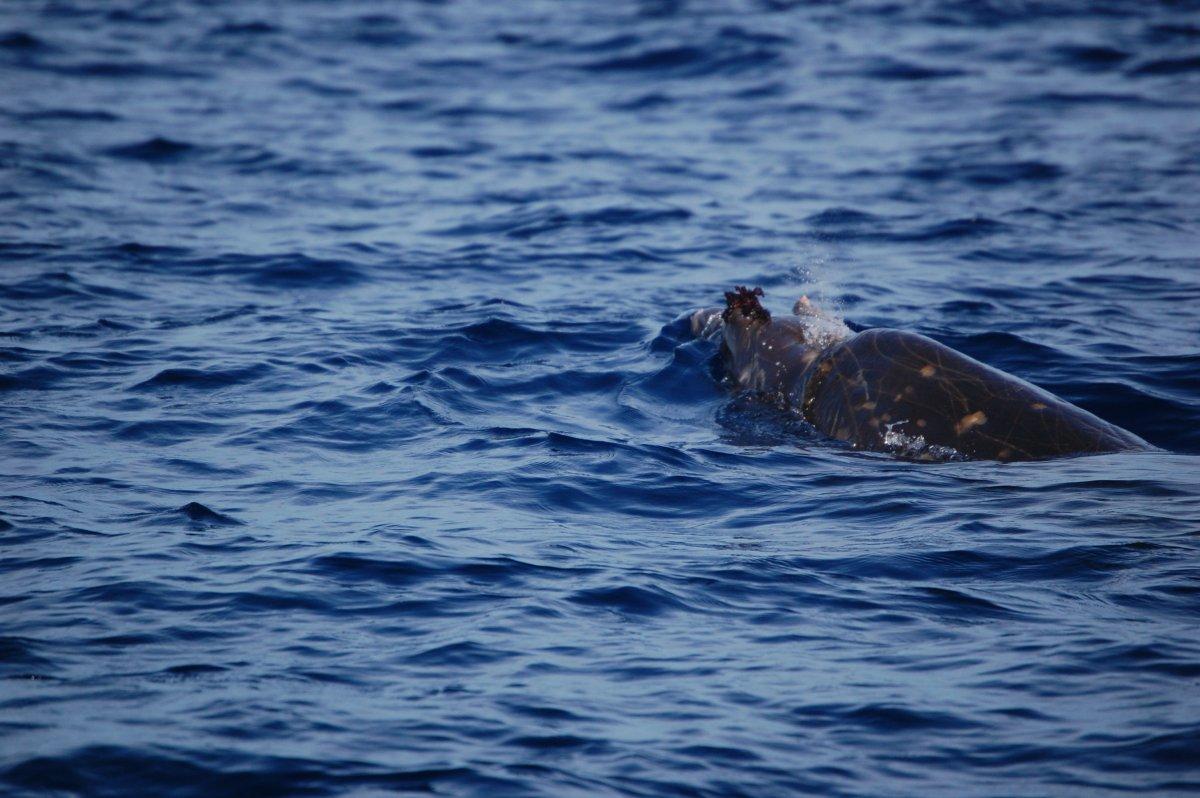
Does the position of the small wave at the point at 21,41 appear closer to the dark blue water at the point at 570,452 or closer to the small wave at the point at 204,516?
the dark blue water at the point at 570,452

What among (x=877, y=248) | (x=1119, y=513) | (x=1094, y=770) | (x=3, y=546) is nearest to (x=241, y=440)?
(x=3, y=546)

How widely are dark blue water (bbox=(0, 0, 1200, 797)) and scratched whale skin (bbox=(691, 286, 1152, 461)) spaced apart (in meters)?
0.26

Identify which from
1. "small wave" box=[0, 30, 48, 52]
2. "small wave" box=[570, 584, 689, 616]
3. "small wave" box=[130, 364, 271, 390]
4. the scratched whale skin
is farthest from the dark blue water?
"small wave" box=[0, 30, 48, 52]

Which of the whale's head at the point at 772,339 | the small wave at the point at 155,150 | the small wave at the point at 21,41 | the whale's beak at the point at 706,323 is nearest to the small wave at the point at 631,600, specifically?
the whale's head at the point at 772,339

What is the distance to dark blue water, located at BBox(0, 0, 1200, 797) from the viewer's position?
6734 millimetres

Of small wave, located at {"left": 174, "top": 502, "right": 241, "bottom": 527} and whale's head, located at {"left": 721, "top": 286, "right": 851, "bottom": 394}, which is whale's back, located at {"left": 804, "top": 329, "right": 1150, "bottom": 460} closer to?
whale's head, located at {"left": 721, "top": 286, "right": 851, "bottom": 394}

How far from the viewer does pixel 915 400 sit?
10.9 meters

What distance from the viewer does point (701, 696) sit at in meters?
7.09

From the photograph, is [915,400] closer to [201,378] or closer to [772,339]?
[772,339]

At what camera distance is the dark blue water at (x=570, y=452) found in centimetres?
673

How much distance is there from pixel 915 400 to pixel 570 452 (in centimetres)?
264

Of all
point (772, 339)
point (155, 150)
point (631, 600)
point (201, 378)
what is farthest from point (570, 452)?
point (155, 150)

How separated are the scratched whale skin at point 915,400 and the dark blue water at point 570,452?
26cm

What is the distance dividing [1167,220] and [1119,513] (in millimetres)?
11053
